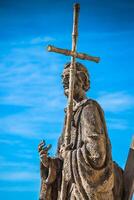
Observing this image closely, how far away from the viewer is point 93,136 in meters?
9.92

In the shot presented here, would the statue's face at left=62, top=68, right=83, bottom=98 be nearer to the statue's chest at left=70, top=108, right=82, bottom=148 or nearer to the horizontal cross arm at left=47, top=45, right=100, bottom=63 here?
the horizontal cross arm at left=47, top=45, right=100, bottom=63

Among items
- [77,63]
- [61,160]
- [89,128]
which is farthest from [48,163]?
[77,63]

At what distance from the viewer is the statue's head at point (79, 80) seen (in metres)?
10.7

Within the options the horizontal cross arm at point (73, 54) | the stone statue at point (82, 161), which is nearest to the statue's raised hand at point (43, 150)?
the stone statue at point (82, 161)

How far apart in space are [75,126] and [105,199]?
1.38 meters

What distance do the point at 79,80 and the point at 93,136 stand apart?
124cm

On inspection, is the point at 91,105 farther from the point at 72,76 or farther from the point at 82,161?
the point at 82,161

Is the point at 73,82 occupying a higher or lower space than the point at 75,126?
higher

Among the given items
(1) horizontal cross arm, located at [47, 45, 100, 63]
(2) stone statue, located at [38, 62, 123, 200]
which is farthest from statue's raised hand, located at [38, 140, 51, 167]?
(1) horizontal cross arm, located at [47, 45, 100, 63]

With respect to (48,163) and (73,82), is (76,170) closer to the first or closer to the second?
(48,163)

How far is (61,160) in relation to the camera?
418 inches

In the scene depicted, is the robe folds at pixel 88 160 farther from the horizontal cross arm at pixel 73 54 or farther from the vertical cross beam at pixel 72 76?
the horizontal cross arm at pixel 73 54

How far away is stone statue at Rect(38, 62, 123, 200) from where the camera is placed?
384 inches

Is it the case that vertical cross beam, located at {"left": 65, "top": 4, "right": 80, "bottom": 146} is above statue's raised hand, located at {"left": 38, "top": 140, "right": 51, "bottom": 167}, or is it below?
above
